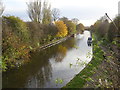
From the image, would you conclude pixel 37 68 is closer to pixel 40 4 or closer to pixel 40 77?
pixel 40 77

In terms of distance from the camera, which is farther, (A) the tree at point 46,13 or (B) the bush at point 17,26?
(A) the tree at point 46,13

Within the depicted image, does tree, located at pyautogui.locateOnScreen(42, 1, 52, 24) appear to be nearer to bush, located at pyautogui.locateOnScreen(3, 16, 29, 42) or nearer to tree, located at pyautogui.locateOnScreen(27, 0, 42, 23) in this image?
tree, located at pyautogui.locateOnScreen(27, 0, 42, 23)

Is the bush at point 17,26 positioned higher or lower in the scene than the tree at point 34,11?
lower

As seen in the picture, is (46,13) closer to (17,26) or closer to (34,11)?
(34,11)

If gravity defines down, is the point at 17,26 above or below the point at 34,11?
below

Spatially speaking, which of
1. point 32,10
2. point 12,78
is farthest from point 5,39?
point 32,10

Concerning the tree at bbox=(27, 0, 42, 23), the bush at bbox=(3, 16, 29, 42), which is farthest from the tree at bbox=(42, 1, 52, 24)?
the bush at bbox=(3, 16, 29, 42)

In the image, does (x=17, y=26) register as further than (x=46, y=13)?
No

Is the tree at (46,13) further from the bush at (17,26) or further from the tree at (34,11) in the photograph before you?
the bush at (17,26)

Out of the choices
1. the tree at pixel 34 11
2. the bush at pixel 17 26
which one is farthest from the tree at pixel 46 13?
the bush at pixel 17 26

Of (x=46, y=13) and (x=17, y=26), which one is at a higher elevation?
(x=46, y=13)

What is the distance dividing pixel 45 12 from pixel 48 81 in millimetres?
31858

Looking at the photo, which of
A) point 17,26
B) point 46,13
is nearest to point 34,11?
point 46,13

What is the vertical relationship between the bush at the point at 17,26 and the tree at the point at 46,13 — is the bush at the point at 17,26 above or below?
below
